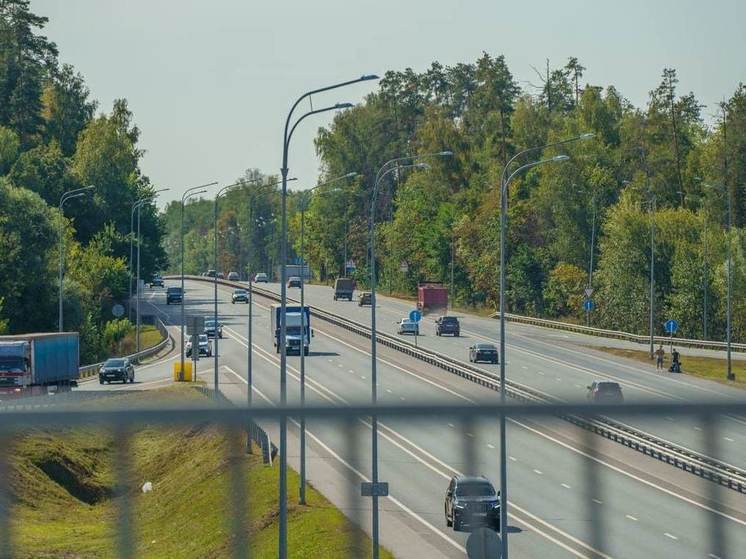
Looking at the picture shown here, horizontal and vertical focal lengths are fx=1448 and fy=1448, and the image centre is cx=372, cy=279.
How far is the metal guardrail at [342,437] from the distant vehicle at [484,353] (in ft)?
204

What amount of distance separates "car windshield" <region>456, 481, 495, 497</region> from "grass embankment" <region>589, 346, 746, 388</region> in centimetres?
5447

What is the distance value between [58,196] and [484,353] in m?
45.0

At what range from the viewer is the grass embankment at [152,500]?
166 inches

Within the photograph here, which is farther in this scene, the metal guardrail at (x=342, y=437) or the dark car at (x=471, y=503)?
the dark car at (x=471, y=503)

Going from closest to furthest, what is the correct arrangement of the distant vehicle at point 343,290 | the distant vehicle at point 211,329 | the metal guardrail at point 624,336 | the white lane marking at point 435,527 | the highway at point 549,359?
the white lane marking at point 435,527 < the highway at point 549,359 < the metal guardrail at point 624,336 < the distant vehicle at point 211,329 < the distant vehicle at point 343,290

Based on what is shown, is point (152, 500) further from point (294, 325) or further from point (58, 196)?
point (58, 196)

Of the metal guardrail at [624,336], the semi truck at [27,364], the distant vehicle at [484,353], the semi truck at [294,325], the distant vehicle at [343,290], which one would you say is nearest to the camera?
the semi truck at [27,364]

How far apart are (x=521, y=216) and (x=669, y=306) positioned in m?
24.5

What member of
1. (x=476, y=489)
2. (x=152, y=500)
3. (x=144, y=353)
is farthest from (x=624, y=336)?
(x=152, y=500)

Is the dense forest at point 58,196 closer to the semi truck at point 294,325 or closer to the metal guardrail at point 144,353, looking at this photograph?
the metal guardrail at point 144,353

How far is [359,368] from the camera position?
67.7m

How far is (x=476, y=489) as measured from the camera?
4387 mm

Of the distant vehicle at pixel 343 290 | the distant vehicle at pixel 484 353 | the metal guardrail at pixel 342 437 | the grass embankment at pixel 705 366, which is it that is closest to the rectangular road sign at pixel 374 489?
the metal guardrail at pixel 342 437

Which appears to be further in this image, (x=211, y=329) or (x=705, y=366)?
(x=211, y=329)
